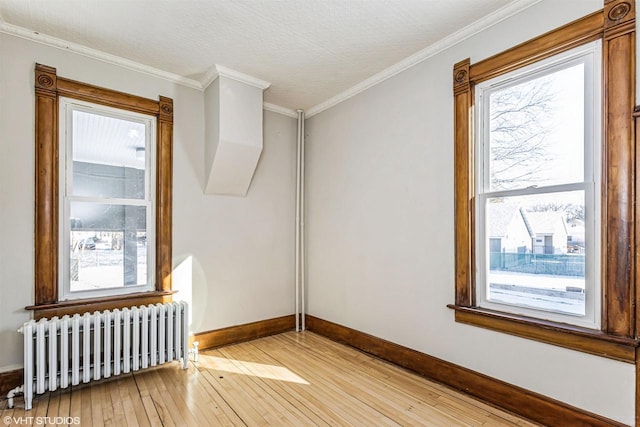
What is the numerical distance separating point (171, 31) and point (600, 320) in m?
3.57

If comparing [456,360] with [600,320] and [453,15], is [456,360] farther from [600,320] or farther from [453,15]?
[453,15]

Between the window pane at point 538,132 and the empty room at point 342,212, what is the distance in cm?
1

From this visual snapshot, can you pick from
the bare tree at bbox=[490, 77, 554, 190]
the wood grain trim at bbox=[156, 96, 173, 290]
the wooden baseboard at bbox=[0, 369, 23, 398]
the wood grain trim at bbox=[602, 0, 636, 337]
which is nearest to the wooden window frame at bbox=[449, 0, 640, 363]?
the wood grain trim at bbox=[602, 0, 636, 337]

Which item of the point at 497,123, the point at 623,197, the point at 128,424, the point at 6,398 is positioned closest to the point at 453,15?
the point at 497,123

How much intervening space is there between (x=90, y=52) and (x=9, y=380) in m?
2.73

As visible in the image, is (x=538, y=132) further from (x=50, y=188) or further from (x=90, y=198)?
(x=50, y=188)

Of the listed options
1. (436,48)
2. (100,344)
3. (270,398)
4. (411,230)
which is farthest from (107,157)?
(436,48)

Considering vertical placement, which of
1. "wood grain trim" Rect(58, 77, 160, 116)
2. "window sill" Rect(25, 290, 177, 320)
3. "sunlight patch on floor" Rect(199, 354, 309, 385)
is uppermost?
"wood grain trim" Rect(58, 77, 160, 116)

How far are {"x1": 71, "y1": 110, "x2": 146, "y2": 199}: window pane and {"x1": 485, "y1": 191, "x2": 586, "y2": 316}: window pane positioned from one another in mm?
3159

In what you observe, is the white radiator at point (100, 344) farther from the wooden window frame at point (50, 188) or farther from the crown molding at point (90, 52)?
the crown molding at point (90, 52)

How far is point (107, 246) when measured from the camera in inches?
119

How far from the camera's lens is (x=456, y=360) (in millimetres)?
2637

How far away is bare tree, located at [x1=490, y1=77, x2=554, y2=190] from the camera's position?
227cm

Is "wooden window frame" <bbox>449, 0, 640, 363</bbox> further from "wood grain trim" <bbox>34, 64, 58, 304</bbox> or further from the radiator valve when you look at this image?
"wood grain trim" <bbox>34, 64, 58, 304</bbox>
